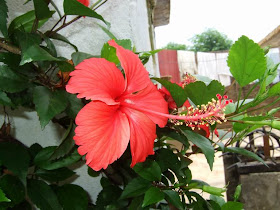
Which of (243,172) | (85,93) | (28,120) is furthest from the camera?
(243,172)

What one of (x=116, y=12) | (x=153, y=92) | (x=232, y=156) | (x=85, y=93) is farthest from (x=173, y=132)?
(x=232, y=156)

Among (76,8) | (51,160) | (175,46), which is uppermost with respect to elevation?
(175,46)

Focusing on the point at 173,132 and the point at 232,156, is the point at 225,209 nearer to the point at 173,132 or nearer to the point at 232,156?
the point at 173,132

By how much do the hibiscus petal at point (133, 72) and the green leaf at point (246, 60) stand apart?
0.41 feet

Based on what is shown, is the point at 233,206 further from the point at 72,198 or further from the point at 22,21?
the point at 22,21

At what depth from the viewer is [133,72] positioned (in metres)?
0.32

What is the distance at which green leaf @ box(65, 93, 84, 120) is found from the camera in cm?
36

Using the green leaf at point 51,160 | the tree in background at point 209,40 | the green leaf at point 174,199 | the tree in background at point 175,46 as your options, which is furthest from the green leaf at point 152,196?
the tree in background at point 209,40

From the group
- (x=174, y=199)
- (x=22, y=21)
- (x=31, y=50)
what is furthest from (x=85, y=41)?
(x=174, y=199)

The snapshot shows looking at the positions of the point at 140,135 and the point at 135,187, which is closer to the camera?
the point at 140,135

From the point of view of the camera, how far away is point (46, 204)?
414 millimetres

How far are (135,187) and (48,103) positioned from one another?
187mm

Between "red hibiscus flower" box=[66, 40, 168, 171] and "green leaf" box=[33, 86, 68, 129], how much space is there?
7cm

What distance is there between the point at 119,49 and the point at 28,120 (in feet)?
1.15
